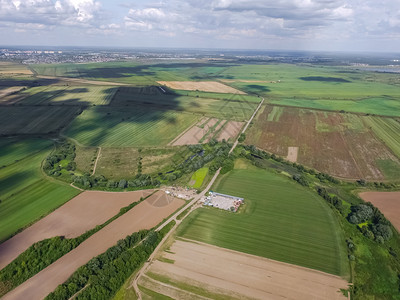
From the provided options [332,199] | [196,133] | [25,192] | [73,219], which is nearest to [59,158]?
[25,192]

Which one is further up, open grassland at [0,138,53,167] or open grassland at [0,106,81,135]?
open grassland at [0,106,81,135]

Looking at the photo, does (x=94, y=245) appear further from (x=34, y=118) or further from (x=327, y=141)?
(x=34, y=118)

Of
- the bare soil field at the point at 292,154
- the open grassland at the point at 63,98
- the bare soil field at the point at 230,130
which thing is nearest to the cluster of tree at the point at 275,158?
the bare soil field at the point at 292,154

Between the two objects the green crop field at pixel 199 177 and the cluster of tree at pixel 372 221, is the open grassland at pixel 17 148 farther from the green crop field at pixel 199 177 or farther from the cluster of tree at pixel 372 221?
the cluster of tree at pixel 372 221

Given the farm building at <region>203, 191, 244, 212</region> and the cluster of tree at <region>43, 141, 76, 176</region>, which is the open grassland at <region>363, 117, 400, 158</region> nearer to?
the farm building at <region>203, 191, 244, 212</region>

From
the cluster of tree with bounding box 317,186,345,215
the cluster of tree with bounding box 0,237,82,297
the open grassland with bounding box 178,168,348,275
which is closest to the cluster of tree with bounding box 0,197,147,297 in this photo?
the cluster of tree with bounding box 0,237,82,297

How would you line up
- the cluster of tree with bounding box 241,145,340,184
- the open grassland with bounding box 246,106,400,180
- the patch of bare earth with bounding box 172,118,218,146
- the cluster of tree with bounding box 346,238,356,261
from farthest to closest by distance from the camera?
the patch of bare earth with bounding box 172,118,218,146
the open grassland with bounding box 246,106,400,180
the cluster of tree with bounding box 241,145,340,184
the cluster of tree with bounding box 346,238,356,261
